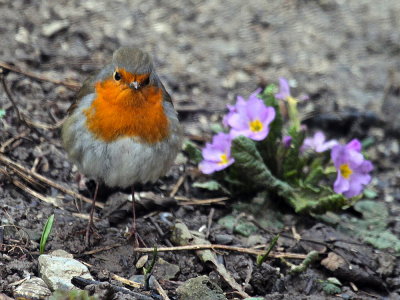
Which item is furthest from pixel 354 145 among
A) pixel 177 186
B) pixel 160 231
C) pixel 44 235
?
pixel 44 235

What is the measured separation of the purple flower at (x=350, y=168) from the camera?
13.8 ft

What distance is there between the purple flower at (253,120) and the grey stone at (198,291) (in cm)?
127

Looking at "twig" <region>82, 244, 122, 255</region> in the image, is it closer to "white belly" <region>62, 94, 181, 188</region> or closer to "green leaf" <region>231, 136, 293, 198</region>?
"white belly" <region>62, 94, 181, 188</region>

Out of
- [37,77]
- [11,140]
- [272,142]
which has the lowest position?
[272,142]

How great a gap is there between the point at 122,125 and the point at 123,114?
0.06m

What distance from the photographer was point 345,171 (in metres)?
4.29

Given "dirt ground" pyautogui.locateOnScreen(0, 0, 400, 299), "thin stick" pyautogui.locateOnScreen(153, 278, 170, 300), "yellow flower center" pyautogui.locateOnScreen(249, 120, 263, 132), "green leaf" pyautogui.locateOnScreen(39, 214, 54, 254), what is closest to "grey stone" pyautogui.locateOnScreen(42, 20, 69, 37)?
"dirt ground" pyautogui.locateOnScreen(0, 0, 400, 299)

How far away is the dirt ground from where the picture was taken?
363cm

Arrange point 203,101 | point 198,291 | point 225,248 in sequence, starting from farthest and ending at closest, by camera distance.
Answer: point 203,101, point 225,248, point 198,291

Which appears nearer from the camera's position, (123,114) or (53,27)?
(123,114)

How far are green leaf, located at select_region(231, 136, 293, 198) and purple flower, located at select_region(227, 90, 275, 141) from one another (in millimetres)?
105

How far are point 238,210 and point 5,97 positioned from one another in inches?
69.7

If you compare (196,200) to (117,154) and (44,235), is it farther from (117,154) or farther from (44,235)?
(44,235)

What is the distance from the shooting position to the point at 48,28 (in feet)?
17.4
